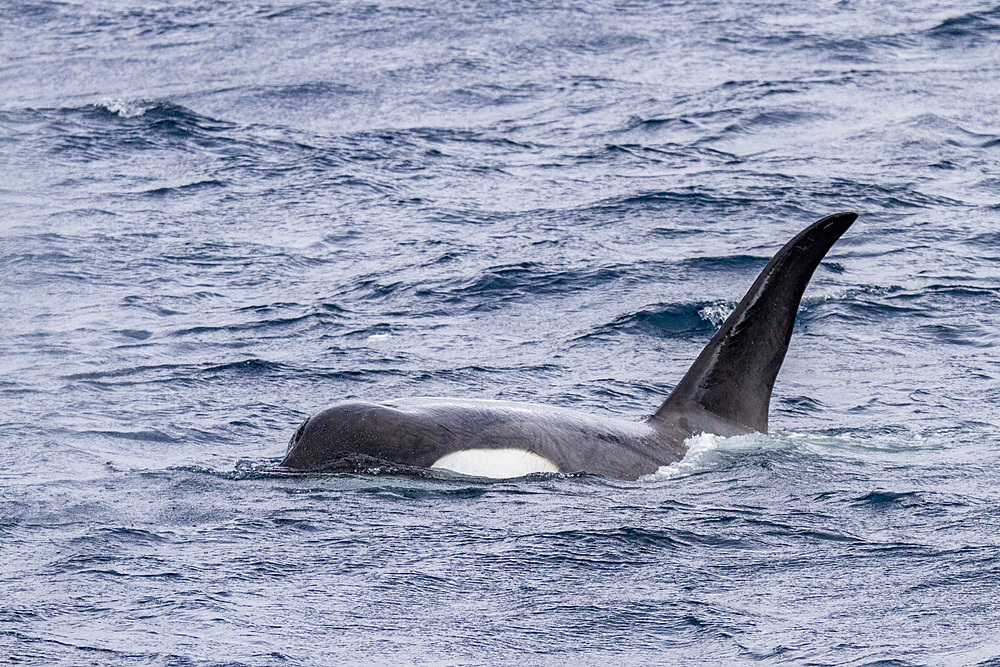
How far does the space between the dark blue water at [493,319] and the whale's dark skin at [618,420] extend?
0.18 metres

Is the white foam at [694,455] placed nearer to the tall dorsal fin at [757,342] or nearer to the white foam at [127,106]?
the tall dorsal fin at [757,342]

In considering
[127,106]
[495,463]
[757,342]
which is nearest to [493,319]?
[757,342]

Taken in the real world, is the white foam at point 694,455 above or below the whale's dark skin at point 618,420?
below

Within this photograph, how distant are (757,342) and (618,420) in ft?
3.41

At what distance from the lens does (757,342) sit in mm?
10086

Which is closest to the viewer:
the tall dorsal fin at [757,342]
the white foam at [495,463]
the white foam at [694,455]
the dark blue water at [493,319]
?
the dark blue water at [493,319]

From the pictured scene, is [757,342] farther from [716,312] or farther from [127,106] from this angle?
[127,106]

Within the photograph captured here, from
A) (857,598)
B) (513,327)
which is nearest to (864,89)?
(513,327)

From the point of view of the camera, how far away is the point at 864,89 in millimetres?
24422

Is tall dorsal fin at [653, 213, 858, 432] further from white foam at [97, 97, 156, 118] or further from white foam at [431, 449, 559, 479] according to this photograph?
white foam at [97, 97, 156, 118]

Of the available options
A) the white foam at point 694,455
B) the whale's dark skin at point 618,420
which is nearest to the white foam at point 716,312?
the whale's dark skin at point 618,420

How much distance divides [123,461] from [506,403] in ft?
8.77

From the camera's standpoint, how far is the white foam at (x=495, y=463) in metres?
9.00

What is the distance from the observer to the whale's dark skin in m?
8.96
